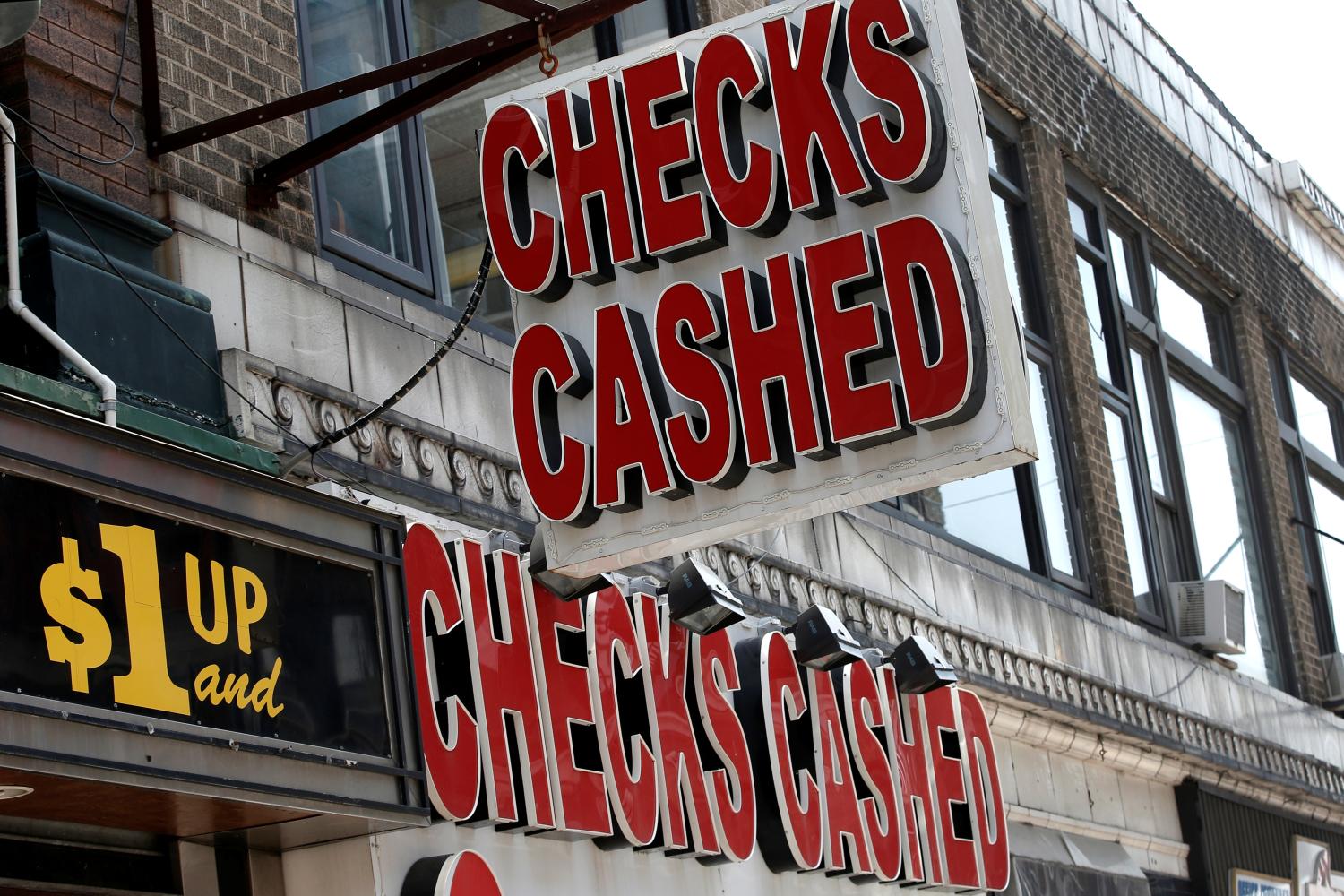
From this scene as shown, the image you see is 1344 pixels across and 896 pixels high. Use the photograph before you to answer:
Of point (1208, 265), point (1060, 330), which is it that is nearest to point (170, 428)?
point (1060, 330)

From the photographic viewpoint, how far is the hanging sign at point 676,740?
8.06 m

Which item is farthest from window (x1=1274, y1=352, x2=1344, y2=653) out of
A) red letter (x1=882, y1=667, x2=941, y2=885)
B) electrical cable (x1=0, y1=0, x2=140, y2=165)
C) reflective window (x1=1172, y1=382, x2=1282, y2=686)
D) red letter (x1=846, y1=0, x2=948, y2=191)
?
electrical cable (x1=0, y1=0, x2=140, y2=165)

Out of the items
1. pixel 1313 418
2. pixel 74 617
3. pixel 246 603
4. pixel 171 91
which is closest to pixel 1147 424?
pixel 1313 418

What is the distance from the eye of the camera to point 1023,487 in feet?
50.8

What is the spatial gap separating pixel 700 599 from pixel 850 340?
5.55 ft

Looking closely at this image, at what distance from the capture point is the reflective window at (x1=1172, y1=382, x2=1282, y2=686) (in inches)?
733

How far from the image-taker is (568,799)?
27.8 feet

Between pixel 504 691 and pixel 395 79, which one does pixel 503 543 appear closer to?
pixel 504 691

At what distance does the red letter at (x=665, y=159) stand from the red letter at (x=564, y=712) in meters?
1.58

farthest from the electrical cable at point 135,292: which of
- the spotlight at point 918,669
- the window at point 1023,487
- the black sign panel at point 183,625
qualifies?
the window at point 1023,487

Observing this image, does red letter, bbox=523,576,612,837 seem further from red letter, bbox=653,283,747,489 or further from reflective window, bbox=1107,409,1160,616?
reflective window, bbox=1107,409,1160,616

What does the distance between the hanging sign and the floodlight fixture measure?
2566 mm

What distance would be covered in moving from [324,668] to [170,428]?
1.02 m

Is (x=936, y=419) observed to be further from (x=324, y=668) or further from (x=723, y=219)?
(x=324, y=668)
